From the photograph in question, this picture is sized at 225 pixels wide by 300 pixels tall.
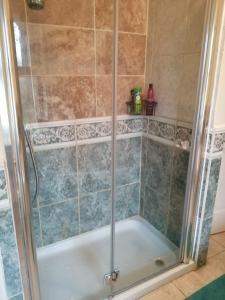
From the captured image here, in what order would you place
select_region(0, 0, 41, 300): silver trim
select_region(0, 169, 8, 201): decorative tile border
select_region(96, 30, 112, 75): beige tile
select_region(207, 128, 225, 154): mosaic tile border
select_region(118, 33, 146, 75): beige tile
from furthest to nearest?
1. select_region(118, 33, 146, 75): beige tile
2. select_region(96, 30, 112, 75): beige tile
3. select_region(207, 128, 225, 154): mosaic tile border
4. select_region(0, 169, 8, 201): decorative tile border
5. select_region(0, 0, 41, 300): silver trim

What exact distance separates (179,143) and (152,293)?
36.9 inches

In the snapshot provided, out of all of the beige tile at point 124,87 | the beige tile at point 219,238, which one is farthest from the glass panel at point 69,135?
the beige tile at point 219,238

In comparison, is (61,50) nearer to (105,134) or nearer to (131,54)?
(131,54)

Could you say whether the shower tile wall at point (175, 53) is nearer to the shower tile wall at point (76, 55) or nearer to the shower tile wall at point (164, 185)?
the shower tile wall at point (76, 55)

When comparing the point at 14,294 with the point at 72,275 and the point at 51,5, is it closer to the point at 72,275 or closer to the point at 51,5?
the point at 72,275

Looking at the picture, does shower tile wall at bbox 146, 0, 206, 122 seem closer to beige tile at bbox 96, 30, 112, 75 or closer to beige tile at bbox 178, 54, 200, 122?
beige tile at bbox 178, 54, 200, 122

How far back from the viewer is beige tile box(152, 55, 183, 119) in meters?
1.54

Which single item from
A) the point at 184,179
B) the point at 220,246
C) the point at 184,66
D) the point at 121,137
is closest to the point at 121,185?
the point at 121,137

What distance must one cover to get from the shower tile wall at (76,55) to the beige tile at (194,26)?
14.9 inches

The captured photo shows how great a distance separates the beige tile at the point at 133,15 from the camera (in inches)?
61.6

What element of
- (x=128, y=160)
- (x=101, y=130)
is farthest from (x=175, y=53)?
(x=128, y=160)

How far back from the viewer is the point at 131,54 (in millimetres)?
1683

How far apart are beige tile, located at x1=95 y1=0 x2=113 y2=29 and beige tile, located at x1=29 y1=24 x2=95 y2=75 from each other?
8 centimetres

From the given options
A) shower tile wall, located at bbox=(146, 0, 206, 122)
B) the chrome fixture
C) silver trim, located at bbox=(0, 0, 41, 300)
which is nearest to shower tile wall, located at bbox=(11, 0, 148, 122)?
shower tile wall, located at bbox=(146, 0, 206, 122)
